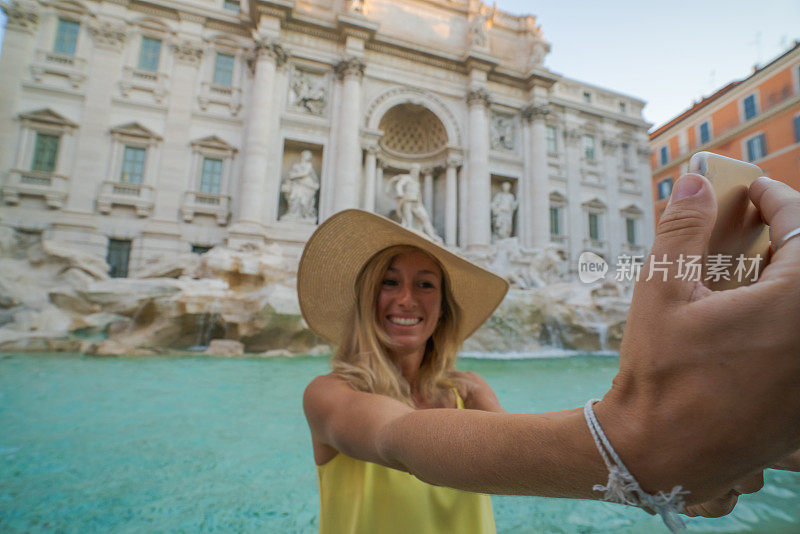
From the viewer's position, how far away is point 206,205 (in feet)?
38.7

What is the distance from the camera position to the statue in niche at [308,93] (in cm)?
1275

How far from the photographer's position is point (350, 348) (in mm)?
1271

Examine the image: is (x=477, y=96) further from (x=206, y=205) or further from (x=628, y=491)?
(x=628, y=491)

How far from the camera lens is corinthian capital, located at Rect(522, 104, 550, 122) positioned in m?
15.3

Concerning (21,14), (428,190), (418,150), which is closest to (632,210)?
(428,190)

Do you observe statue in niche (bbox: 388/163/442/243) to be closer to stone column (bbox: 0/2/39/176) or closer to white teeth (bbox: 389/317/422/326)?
white teeth (bbox: 389/317/422/326)

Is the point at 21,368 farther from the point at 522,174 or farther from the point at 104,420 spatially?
the point at 522,174

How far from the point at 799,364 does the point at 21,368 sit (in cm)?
627

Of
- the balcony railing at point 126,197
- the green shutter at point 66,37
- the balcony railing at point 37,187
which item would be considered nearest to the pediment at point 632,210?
the balcony railing at point 126,197

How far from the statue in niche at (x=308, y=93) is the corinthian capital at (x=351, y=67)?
91cm

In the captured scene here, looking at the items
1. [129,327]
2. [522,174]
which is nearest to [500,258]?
[522,174]

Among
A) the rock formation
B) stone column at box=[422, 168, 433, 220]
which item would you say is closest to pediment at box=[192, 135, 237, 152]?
the rock formation

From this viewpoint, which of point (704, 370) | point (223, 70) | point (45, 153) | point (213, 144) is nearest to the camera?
point (704, 370)

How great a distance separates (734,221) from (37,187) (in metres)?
15.1
